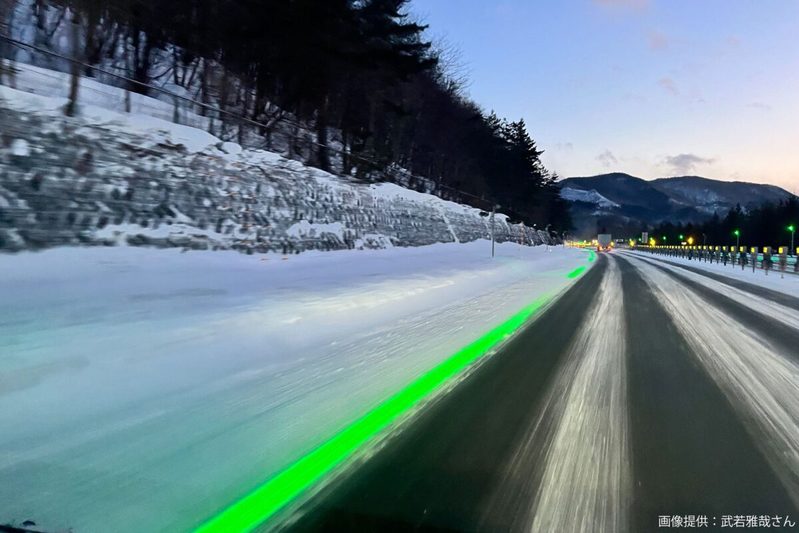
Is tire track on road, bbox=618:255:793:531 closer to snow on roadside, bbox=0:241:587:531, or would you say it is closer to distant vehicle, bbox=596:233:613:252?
snow on roadside, bbox=0:241:587:531

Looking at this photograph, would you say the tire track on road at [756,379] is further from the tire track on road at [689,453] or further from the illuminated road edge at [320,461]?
the illuminated road edge at [320,461]

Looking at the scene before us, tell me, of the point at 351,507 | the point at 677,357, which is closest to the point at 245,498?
the point at 351,507

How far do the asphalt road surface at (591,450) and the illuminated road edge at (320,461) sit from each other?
0.21 m

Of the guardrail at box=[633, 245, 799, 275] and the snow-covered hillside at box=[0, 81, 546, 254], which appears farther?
the guardrail at box=[633, 245, 799, 275]

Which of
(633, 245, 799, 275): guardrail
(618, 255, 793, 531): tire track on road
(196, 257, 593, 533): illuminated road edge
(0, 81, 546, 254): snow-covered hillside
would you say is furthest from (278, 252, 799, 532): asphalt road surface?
(633, 245, 799, 275): guardrail

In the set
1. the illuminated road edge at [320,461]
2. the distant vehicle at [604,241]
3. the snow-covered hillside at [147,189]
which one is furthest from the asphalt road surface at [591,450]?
the distant vehicle at [604,241]

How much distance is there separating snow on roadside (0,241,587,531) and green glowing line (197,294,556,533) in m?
0.11

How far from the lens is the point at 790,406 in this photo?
5.83m

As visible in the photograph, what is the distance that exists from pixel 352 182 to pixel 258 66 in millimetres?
6873

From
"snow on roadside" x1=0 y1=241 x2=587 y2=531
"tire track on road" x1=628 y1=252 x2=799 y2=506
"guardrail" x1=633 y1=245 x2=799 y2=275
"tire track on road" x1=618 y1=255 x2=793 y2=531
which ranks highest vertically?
"guardrail" x1=633 y1=245 x2=799 y2=275

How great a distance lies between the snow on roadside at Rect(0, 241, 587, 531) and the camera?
374cm

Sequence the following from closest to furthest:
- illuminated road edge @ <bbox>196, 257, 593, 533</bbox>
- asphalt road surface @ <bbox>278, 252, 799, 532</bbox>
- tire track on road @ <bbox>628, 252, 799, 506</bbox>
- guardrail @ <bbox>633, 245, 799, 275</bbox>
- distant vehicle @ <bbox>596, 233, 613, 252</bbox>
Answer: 1. illuminated road edge @ <bbox>196, 257, 593, 533</bbox>
2. asphalt road surface @ <bbox>278, 252, 799, 532</bbox>
3. tire track on road @ <bbox>628, 252, 799, 506</bbox>
4. guardrail @ <bbox>633, 245, 799, 275</bbox>
5. distant vehicle @ <bbox>596, 233, 613, 252</bbox>

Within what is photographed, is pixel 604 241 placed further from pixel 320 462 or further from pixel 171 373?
pixel 320 462

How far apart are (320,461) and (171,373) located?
278cm
